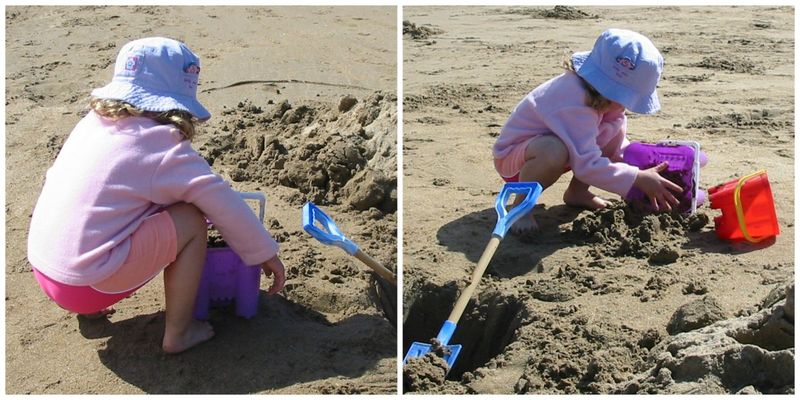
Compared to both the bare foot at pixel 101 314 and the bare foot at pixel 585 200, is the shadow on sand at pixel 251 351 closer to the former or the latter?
the bare foot at pixel 101 314

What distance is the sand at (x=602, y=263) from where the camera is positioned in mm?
2555

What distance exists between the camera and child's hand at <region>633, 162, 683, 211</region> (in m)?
3.72

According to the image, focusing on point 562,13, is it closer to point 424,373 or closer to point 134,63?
point 134,63

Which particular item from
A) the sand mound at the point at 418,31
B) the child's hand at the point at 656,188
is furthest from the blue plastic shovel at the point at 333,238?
the sand mound at the point at 418,31

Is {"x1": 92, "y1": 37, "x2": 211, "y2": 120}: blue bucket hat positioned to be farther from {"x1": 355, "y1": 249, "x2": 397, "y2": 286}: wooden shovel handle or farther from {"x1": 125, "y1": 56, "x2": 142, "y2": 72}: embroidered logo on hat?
{"x1": 355, "y1": 249, "x2": 397, "y2": 286}: wooden shovel handle

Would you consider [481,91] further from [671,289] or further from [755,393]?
[755,393]

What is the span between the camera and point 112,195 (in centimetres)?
268

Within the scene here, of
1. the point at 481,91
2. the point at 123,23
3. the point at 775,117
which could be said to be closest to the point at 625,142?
the point at 775,117

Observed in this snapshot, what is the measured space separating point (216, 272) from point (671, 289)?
149 centimetres

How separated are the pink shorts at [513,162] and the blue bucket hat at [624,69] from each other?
0.33m

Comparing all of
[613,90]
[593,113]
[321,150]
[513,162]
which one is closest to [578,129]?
[593,113]

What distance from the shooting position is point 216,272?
9.93ft

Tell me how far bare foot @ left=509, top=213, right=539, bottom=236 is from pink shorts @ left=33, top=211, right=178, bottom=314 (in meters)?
1.48

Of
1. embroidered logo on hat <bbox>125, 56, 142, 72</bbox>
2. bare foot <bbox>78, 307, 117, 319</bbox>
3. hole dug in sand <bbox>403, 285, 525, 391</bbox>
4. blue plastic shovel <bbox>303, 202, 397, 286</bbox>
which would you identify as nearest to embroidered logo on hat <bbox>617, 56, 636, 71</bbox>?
hole dug in sand <bbox>403, 285, 525, 391</bbox>
